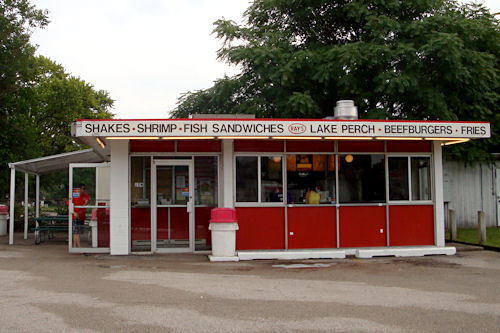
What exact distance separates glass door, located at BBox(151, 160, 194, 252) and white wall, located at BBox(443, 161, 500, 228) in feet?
37.2

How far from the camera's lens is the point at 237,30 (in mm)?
23312

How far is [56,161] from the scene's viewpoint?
54.8ft

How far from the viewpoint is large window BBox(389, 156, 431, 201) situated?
14109 mm

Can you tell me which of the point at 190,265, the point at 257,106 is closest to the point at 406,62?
Result: the point at 257,106

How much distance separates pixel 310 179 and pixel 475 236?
23.6ft

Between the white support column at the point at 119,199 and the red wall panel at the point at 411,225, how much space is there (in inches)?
272

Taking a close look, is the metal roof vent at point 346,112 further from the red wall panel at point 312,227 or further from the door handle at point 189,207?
Result: the door handle at point 189,207

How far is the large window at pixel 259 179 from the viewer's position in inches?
528

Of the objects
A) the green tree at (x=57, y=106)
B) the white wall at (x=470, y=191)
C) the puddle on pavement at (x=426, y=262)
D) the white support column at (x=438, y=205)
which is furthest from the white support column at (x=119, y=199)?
the green tree at (x=57, y=106)

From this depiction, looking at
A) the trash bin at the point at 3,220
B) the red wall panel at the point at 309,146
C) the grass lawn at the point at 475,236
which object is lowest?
the grass lawn at the point at 475,236

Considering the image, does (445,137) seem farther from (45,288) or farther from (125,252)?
(45,288)

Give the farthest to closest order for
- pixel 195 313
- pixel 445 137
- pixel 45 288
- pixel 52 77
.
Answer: pixel 52 77 < pixel 445 137 < pixel 45 288 < pixel 195 313

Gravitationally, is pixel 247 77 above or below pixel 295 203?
above

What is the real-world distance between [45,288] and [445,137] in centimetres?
970
